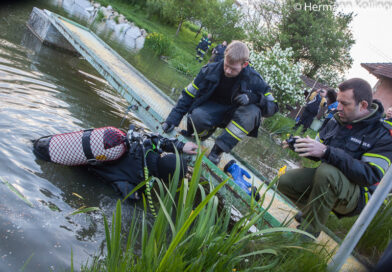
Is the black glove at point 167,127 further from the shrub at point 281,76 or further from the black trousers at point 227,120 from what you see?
→ the shrub at point 281,76

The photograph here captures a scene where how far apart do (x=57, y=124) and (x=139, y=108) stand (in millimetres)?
1127

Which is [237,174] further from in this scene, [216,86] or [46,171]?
[46,171]

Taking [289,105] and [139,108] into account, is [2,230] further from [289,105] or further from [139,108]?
[289,105]

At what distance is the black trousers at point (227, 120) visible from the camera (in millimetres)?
3803

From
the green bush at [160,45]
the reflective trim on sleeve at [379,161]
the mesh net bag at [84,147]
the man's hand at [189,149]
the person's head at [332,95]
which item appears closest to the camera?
the reflective trim on sleeve at [379,161]

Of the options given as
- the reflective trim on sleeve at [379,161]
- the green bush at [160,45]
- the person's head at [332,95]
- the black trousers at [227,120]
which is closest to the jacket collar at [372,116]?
the reflective trim on sleeve at [379,161]

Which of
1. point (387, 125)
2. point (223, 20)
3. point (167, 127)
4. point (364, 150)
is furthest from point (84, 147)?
point (223, 20)

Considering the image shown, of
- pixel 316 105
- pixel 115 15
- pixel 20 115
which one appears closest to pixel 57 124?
pixel 20 115

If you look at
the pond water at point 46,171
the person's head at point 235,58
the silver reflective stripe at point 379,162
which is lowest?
the pond water at point 46,171

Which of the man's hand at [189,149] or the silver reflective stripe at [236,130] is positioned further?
the silver reflective stripe at [236,130]

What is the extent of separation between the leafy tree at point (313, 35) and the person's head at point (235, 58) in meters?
28.4

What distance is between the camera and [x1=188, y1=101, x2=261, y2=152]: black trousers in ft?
12.5

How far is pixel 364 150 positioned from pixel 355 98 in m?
0.44

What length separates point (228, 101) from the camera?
4184mm
